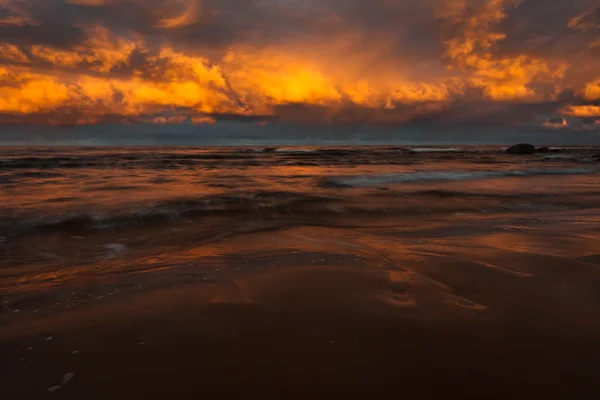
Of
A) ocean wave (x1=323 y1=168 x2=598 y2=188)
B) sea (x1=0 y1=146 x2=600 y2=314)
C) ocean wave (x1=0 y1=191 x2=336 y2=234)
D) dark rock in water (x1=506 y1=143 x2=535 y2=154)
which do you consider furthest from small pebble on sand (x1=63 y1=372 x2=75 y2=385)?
dark rock in water (x1=506 y1=143 x2=535 y2=154)

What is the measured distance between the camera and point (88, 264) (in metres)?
4.35

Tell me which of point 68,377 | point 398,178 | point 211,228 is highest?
point 398,178

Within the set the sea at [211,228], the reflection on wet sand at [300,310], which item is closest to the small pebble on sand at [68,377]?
the reflection on wet sand at [300,310]

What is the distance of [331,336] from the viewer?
8.38ft

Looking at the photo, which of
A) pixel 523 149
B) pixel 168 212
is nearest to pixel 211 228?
pixel 168 212

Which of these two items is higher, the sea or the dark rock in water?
the dark rock in water

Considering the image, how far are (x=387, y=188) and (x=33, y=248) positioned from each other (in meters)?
9.81

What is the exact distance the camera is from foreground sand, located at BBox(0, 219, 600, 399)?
6.68 ft

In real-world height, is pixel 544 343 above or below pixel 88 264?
above

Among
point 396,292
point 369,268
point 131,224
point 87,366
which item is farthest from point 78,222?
point 396,292

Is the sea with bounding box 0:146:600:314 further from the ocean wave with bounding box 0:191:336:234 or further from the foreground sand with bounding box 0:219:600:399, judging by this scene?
the foreground sand with bounding box 0:219:600:399

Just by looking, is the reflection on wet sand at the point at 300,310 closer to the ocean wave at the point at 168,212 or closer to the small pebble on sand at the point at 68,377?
the small pebble on sand at the point at 68,377

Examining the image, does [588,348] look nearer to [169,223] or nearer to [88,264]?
[88,264]

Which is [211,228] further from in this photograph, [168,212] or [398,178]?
[398,178]
